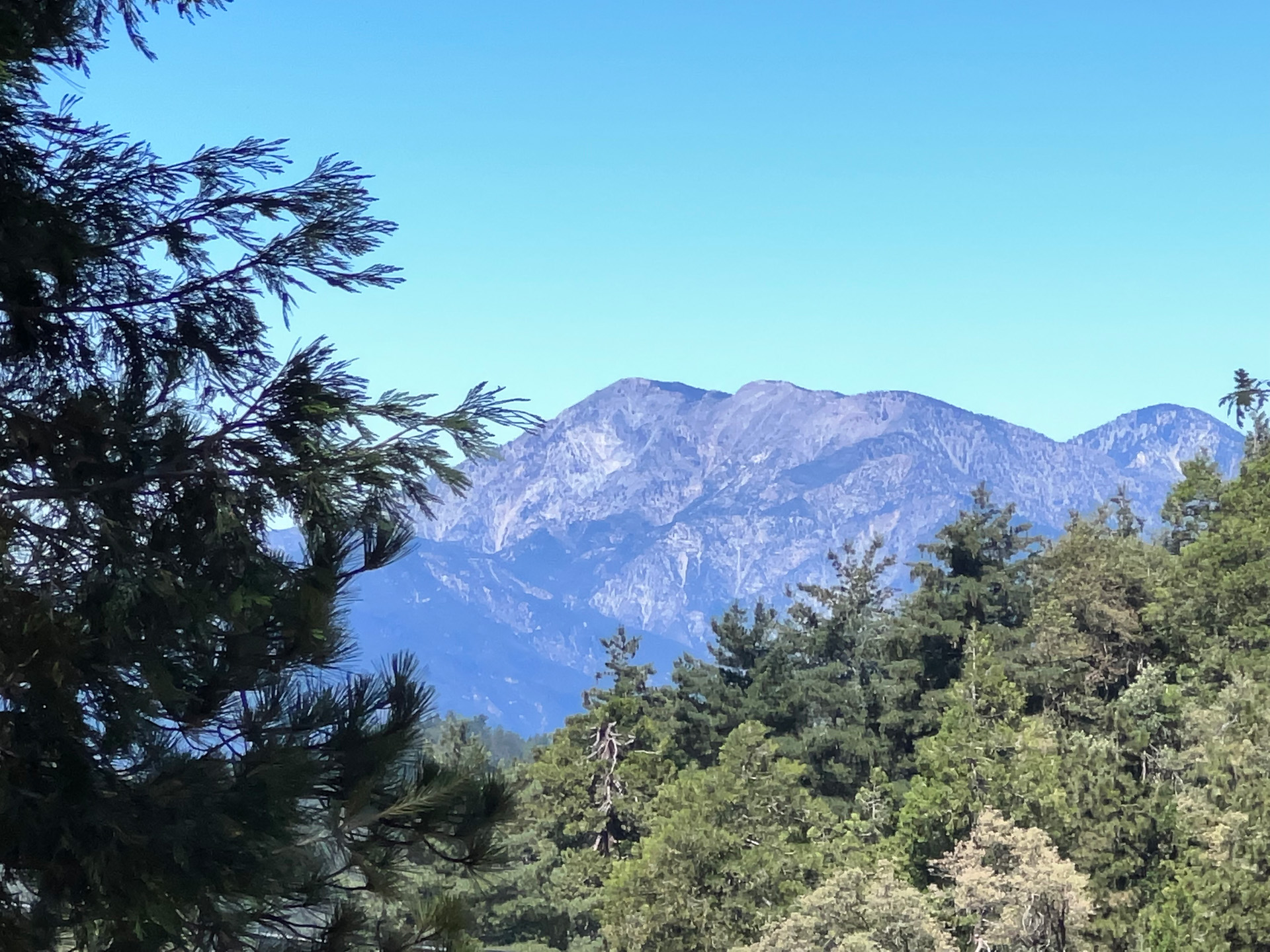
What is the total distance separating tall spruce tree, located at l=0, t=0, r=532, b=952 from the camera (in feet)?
11.9

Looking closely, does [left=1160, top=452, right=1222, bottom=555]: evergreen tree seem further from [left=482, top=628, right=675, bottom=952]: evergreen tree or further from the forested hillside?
[left=482, top=628, right=675, bottom=952]: evergreen tree

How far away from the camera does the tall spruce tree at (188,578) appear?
3.63 metres

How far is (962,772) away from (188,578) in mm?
24971

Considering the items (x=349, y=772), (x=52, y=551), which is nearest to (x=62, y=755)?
(x=52, y=551)

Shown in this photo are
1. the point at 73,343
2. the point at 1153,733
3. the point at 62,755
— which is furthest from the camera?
the point at 1153,733

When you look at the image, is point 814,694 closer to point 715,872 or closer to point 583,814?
point 583,814

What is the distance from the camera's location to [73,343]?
440 cm

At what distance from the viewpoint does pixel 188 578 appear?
4152mm

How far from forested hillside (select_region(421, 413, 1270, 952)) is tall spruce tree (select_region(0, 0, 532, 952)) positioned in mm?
9318

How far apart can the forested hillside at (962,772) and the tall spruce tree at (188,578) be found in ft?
30.6

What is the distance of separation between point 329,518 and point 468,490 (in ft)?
1.71

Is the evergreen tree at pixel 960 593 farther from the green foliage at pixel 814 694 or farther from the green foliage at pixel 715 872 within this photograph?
the green foliage at pixel 715 872

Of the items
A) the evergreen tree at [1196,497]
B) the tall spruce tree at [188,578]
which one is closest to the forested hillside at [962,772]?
the evergreen tree at [1196,497]

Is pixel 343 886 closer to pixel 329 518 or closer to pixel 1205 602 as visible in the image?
pixel 329 518
